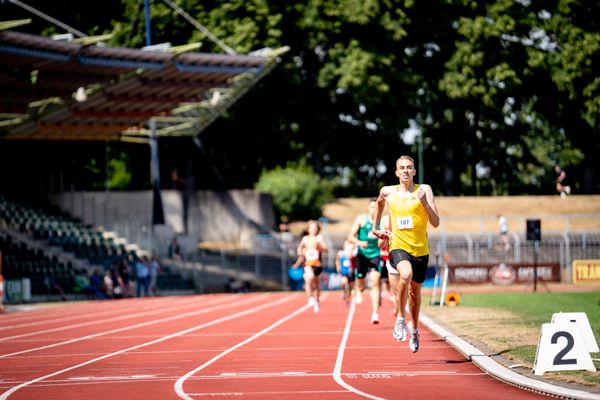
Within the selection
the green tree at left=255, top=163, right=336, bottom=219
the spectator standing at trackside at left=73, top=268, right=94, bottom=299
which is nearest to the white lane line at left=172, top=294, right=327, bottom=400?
the spectator standing at trackside at left=73, top=268, right=94, bottom=299

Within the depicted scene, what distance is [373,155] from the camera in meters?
71.2

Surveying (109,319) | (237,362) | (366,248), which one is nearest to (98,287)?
(109,319)

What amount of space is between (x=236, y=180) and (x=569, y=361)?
54996 mm

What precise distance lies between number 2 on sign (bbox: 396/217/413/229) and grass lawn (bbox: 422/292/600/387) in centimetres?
184

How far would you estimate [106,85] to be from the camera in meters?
44.2

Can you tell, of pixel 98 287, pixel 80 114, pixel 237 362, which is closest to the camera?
pixel 237 362

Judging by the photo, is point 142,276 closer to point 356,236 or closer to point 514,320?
point 356,236

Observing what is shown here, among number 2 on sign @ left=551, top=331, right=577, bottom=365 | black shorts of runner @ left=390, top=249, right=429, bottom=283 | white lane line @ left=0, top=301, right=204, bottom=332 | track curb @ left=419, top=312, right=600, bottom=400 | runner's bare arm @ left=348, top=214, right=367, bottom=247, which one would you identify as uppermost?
runner's bare arm @ left=348, top=214, right=367, bottom=247

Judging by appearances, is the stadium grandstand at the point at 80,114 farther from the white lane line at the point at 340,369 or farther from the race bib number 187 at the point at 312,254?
the white lane line at the point at 340,369

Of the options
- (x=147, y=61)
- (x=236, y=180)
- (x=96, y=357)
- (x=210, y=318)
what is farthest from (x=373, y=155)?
(x=96, y=357)

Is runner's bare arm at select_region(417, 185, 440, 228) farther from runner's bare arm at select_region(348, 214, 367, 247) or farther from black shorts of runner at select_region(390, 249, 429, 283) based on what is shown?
runner's bare arm at select_region(348, 214, 367, 247)

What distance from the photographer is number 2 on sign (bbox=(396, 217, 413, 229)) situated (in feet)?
44.6

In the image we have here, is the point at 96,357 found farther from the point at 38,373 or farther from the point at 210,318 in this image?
the point at 210,318

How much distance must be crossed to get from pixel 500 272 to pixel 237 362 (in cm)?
3265
